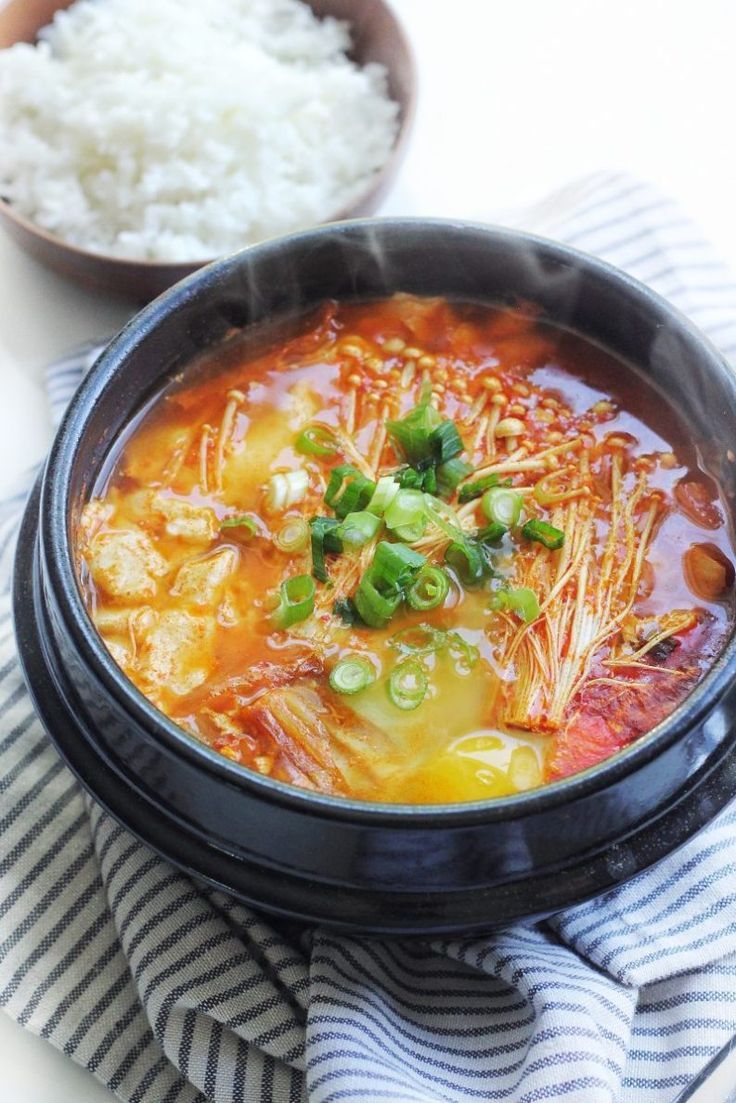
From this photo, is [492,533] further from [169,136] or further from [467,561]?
[169,136]

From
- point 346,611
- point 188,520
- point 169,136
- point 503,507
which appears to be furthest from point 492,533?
point 169,136

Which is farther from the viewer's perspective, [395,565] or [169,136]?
[169,136]

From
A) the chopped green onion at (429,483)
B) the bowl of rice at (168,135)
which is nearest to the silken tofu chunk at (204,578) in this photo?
the chopped green onion at (429,483)

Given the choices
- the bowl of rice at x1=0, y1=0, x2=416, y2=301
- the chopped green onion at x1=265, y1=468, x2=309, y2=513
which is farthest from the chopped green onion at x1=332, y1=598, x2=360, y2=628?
the bowl of rice at x1=0, y1=0, x2=416, y2=301

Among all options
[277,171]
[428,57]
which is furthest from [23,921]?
[428,57]

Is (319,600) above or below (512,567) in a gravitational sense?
below

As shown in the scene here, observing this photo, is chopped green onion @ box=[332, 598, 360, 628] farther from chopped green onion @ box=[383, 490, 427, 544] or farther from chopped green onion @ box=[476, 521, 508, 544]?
chopped green onion @ box=[476, 521, 508, 544]

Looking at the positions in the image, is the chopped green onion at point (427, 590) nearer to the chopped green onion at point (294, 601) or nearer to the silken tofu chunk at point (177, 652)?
the chopped green onion at point (294, 601)

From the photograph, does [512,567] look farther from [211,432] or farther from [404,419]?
[211,432]
